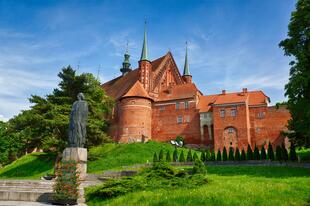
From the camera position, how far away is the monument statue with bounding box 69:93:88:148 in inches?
637

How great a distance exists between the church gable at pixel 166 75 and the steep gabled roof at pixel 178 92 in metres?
1.77

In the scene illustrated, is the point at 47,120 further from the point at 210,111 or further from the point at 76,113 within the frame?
the point at 210,111

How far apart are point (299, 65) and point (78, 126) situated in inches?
581

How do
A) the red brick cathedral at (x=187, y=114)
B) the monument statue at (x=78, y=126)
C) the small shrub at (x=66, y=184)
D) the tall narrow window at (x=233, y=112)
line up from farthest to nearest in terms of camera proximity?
the tall narrow window at (x=233, y=112), the red brick cathedral at (x=187, y=114), the monument statue at (x=78, y=126), the small shrub at (x=66, y=184)

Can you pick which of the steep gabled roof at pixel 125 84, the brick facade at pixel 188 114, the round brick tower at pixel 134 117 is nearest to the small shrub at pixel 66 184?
the brick facade at pixel 188 114

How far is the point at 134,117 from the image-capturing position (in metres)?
51.1

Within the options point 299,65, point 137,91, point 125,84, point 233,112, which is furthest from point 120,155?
point 299,65

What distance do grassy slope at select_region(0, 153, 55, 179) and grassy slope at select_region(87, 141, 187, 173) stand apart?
211 inches

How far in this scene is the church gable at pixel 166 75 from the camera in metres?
57.3

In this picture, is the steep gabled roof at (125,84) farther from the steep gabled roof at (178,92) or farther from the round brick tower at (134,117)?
the steep gabled roof at (178,92)

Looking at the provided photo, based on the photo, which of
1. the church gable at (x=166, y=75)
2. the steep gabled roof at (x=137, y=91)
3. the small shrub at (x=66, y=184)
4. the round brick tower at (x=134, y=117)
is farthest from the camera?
the church gable at (x=166, y=75)

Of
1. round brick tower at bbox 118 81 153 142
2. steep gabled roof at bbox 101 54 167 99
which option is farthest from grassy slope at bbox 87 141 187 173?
steep gabled roof at bbox 101 54 167 99

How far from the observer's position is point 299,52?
21.2m

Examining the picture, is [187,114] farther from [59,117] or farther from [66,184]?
[66,184]
